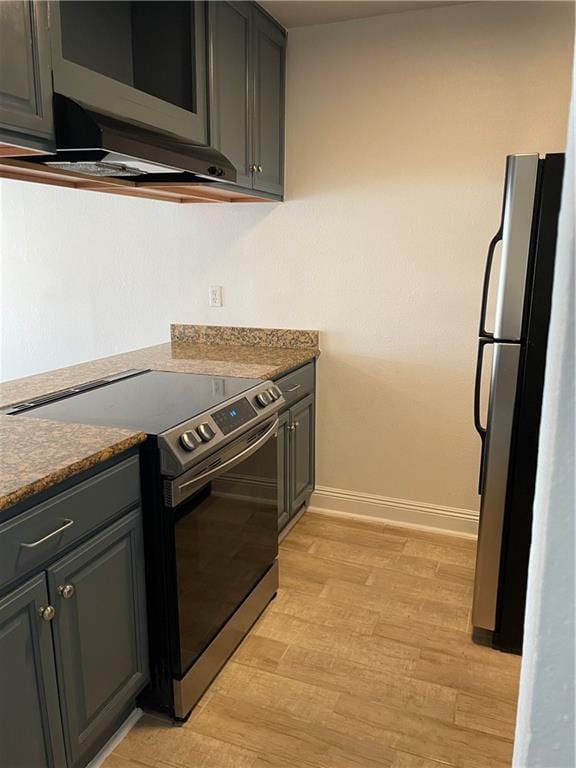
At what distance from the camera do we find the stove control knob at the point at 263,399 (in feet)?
7.18

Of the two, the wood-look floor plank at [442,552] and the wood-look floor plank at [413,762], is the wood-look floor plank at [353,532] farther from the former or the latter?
the wood-look floor plank at [413,762]

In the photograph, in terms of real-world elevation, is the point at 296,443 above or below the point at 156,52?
below

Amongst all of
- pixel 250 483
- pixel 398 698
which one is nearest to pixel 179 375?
pixel 250 483

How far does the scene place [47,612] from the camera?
1372mm

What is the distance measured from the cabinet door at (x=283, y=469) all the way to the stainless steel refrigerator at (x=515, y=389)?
3.04 feet

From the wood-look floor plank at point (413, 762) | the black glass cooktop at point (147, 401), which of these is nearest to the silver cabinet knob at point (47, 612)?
the black glass cooktop at point (147, 401)

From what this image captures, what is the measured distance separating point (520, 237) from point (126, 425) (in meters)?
1.36

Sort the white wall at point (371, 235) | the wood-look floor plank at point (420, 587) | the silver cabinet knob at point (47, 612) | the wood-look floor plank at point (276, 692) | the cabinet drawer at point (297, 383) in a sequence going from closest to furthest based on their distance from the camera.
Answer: the silver cabinet knob at point (47, 612) → the wood-look floor plank at point (276, 692) → the wood-look floor plank at point (420, 587) → the white wall at point (371, 235) → the cabinet drawer at point (297, 383)

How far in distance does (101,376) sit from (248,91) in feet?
4.67

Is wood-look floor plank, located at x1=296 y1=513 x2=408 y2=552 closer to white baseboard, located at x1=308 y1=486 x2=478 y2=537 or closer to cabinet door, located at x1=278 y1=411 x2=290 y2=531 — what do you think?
white baseboard, located at x1=308 y1=486 x2=478 y2=537

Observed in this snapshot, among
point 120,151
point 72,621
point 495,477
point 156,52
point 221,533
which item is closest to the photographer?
point 72,621

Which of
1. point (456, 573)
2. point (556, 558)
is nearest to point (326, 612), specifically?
point (456, 573)

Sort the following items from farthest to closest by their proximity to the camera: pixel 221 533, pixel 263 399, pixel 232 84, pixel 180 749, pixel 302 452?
1. pixel 302 452
2. pixel 232 84
3. pixel 263 399
4. pixel 221 533
5. pixel 180 749

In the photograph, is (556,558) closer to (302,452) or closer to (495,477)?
(495,477)
